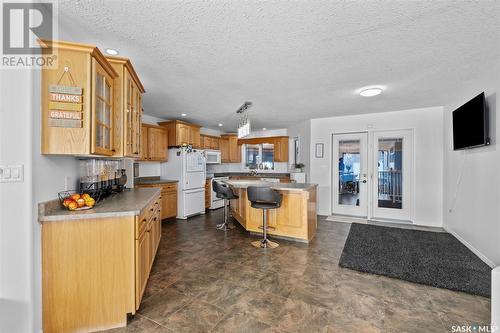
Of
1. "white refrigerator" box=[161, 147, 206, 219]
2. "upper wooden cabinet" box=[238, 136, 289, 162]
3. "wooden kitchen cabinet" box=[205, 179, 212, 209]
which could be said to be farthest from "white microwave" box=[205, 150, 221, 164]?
"upper wooden cabinet" box=[238, 136, 289, 162]

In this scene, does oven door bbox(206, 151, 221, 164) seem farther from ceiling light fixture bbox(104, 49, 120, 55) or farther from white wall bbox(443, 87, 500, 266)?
white wall bbox(443, 87, 500, 266)

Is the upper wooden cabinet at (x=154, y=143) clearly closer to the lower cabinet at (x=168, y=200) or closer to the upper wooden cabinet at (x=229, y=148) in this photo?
the lower cabinet at (x=168, y=200)

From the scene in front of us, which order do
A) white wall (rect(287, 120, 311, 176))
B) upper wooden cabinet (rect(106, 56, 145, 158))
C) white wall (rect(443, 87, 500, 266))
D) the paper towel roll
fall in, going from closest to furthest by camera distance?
the paper towel roll → upper wooden cabinet (rect(106, 56, 145, 158)) → white wall (rect(443, 87, 500, 266)) → white wall (rect(287, 120, 311, 176))

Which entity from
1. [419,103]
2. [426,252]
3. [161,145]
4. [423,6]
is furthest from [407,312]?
[161,145]

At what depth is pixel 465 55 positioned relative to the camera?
2.43 m

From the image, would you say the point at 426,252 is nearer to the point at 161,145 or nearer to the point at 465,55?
the point at 465,55

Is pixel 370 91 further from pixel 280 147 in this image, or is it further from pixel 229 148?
pixel 229 148

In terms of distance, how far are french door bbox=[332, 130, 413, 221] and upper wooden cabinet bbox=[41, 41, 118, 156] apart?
5.15 metres

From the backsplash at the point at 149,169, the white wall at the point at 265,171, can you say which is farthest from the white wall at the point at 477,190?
the backsplash at the point at 149,169

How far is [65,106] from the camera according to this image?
1765mm

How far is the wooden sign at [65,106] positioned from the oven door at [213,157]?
442cm

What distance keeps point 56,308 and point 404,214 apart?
237 inches

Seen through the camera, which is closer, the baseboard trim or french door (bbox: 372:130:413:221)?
the baseboard trim

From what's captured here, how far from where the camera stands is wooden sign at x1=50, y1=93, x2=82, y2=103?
1.73 meters
